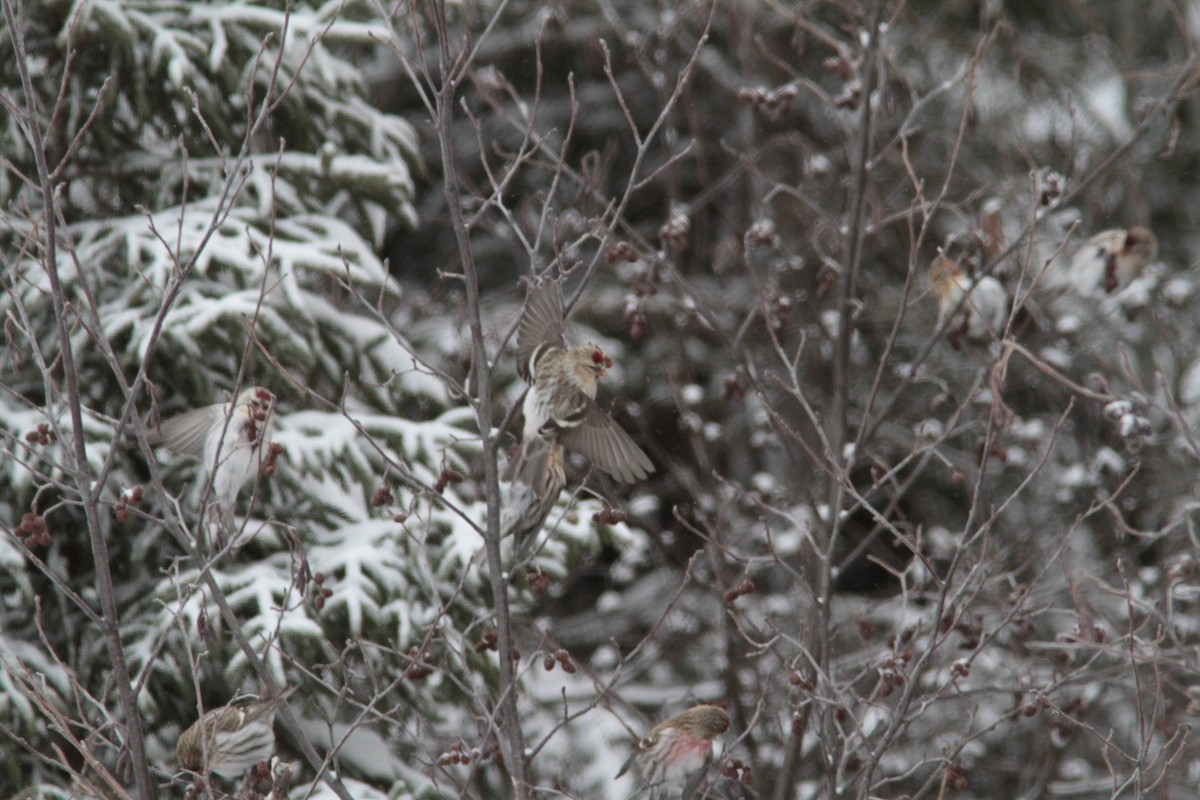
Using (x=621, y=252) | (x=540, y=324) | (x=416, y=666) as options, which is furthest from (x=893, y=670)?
(x=621, y=252)

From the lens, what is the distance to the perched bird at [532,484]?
3717 mm

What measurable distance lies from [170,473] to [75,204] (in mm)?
1253

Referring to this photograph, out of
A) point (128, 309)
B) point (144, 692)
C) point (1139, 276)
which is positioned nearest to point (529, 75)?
point (1139, 276)

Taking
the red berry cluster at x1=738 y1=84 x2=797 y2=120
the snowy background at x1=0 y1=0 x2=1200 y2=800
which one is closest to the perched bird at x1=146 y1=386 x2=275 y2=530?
the snowy background at x1=0 y1=0 x2=1200 y2=800

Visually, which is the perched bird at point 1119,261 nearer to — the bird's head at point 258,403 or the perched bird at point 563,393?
the perched bird at point 563,393

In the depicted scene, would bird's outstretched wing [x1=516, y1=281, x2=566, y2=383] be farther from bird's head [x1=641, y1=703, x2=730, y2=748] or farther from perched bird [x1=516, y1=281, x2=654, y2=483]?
bird's head [x1=641, y1=703, x2=730, y2=748]

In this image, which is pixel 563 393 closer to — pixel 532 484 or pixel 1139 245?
pixel 532 484

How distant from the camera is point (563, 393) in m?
3.61

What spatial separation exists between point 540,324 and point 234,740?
4.59 ft

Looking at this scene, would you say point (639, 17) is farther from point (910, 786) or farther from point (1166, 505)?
point (910, 786)

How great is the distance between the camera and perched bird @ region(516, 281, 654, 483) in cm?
357

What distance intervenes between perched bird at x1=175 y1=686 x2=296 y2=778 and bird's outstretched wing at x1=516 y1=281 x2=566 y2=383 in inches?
43.5

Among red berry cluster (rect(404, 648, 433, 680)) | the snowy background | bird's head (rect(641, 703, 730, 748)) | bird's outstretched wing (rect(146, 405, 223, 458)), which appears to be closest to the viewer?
red berry cluster (rect(404, 648, 433, 680))

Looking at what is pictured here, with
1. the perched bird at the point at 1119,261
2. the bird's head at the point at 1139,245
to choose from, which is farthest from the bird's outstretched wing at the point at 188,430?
the bird's head at the point at 1139,245
